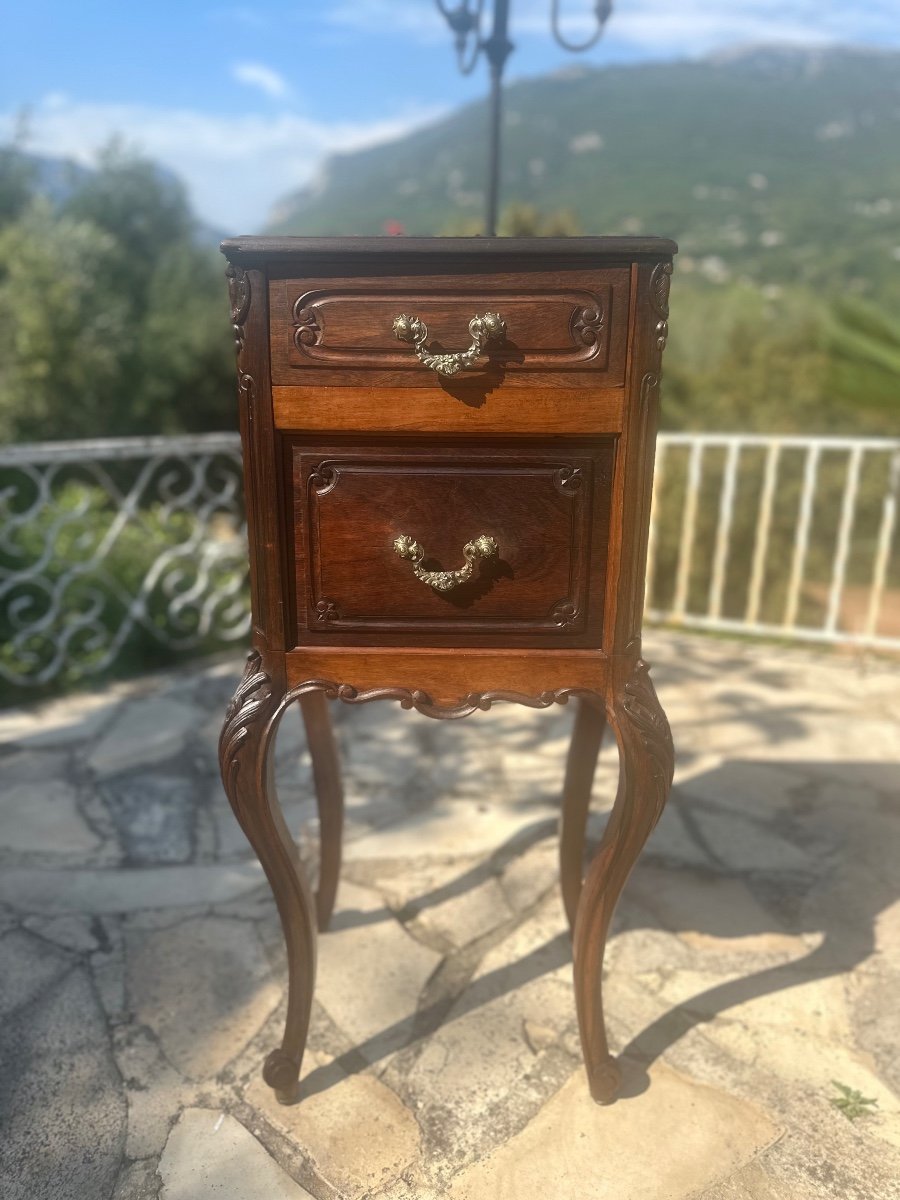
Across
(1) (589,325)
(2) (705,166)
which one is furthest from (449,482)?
(2) (705,166)

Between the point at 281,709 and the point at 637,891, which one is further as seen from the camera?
the point at 637,891

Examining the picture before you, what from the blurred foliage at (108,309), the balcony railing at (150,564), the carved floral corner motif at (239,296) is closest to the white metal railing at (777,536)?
the balcony railing at (150,564)

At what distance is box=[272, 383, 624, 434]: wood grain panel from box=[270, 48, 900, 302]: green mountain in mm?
13851

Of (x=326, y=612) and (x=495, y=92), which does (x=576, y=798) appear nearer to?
(x=326, y=612)

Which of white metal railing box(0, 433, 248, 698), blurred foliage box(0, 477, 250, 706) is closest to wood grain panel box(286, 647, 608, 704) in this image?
white metal railing box(0, 433, 248, 698)

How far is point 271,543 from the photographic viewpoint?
50.1 inches

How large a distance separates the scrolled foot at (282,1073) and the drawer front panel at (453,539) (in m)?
0.80

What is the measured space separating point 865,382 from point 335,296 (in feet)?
13.4

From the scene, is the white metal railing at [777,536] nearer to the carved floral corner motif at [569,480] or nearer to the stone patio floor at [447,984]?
the stone patio floor at [447,984]

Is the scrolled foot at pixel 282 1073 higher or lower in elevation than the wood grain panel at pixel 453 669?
lower

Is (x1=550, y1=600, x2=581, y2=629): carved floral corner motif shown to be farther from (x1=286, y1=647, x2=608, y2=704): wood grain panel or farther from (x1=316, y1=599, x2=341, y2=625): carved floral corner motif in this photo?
(x1=316, y1=599, x2=341, y2=625): carved floral corner motif

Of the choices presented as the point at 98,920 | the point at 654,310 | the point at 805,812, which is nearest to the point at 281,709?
the point at 654,310

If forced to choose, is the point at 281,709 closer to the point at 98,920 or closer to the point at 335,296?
the point at 335,296

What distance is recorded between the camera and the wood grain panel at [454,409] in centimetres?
121
